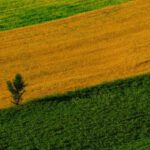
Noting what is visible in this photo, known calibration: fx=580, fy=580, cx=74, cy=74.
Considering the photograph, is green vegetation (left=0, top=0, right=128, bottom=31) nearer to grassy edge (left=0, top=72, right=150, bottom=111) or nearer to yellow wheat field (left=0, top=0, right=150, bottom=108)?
yellow wheat field (left=0, top=0, right=150, bottom=108)

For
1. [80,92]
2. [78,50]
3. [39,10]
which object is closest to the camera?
[80,92]

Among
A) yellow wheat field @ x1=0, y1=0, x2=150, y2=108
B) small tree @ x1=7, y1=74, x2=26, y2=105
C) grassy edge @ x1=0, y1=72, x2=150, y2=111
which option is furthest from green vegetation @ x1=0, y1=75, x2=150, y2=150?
yellow wheat field @ x1=0, y1=0, x2=150, y2=108

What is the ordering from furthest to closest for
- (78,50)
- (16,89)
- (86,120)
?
(78,50)
(16,89)
(86,120)

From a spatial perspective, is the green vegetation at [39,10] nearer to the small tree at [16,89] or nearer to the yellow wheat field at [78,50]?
the yellow wheat field at [78,50]

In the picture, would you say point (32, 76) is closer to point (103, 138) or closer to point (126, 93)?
point (126, 93)

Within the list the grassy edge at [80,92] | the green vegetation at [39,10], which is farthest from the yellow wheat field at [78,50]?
the green vegetation at [39,10]

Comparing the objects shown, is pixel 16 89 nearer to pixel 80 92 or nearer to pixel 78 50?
pixel 80 92

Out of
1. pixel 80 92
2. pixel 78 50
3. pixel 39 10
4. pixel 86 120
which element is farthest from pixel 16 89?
pixel 39 10
